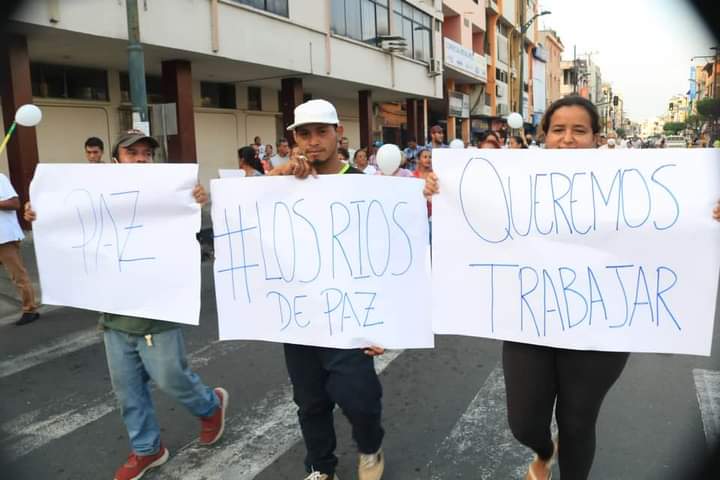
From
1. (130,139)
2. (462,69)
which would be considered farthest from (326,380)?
(462,69)

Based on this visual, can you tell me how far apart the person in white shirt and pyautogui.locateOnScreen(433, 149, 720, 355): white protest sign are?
5477 mm

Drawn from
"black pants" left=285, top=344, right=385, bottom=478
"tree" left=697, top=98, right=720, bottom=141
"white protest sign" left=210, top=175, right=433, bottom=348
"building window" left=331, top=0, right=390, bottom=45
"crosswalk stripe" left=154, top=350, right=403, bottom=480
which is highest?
"building window" left=331, top=0, right=390, bottom=45

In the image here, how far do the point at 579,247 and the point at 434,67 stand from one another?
28487 millimetres

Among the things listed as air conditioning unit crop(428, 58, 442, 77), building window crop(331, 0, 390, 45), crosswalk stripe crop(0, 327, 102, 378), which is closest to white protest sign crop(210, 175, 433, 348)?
crosswalk stripe crop(0, 327, 102, 378)

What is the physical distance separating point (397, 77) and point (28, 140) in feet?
56.2

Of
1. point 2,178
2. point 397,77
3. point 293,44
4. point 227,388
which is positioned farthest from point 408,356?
point 397,77

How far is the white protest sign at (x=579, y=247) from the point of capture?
Result: 2350mm

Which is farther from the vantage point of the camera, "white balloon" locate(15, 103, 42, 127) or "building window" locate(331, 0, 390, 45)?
"building window" locate(331, 0, 390, 45)

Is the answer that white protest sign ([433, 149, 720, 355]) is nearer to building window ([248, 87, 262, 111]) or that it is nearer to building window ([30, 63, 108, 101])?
building window ([30, 63, 108, 101])

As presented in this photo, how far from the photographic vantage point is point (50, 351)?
5.40 m

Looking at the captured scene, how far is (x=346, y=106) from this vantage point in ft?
95.4

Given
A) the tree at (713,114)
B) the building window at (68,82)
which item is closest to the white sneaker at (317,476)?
the tree at (713,114)

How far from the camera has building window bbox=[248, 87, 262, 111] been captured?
2189cm

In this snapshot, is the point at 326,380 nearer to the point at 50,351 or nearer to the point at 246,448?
the point at 246,448
